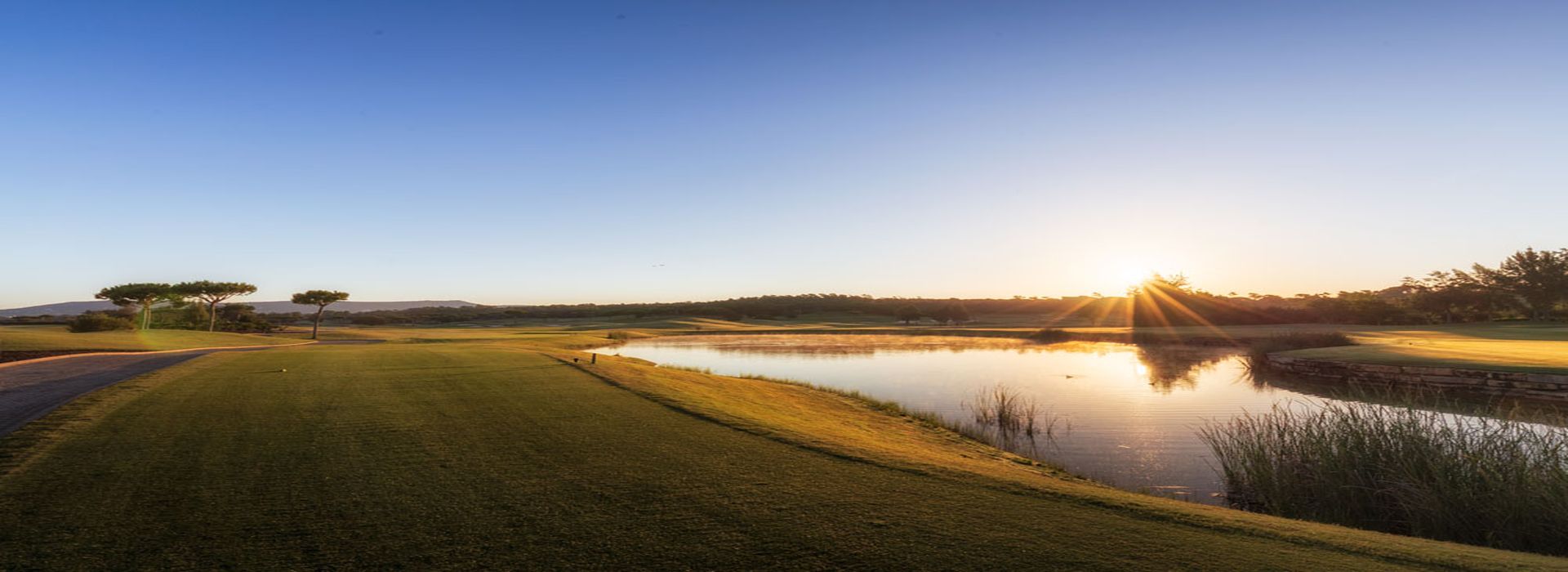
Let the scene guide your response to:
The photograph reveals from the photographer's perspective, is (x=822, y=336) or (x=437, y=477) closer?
(x=437, y=477)

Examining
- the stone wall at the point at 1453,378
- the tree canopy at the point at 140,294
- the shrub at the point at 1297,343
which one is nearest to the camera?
the stone wall at the point at 1453,378

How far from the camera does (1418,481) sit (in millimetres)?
7973

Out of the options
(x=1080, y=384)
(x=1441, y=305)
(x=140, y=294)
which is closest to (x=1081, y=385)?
(x=1080, y=384)

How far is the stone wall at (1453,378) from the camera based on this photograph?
18188 mm

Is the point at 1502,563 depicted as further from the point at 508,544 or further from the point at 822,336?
the point at 822,336

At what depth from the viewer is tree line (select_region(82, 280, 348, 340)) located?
34438 millimetres

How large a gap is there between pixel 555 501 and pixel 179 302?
189ft

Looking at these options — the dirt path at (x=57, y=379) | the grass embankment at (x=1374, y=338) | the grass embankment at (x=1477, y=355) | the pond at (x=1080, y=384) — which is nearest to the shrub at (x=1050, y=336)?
the grass embankment at (x=1374, y=338)

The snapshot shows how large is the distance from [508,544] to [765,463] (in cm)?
359

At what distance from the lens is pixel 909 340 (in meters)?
56.0

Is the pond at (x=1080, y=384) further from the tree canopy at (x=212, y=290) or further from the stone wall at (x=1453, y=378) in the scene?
the tree canopy at (x=212, y=290)

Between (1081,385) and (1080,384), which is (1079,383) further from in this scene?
(1081,385)

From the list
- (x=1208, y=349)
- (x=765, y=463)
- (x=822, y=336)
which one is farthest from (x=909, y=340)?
(x=765, y=463)

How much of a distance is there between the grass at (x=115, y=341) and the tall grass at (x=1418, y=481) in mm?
35232
